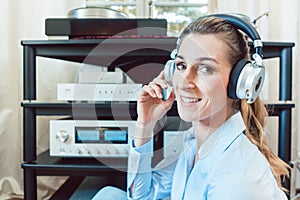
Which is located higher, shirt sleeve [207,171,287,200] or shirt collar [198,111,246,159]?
shirt collar [198,111,246,159]

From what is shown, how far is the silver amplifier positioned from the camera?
1.13 m

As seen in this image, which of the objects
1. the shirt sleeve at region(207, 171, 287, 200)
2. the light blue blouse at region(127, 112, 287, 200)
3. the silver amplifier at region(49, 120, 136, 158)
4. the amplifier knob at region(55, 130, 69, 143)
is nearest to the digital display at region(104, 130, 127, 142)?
the silver amplifier at region(49, 120, 136, 158)

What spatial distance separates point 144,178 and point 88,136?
0.36 meters

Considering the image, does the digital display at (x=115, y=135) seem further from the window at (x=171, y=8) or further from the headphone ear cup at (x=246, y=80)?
the window at (x=171, y=8)

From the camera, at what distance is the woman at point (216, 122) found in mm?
536

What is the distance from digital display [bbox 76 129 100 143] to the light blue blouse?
318mm

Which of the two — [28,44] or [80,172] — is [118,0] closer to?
[28,44]

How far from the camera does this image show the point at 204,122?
0.68 metres

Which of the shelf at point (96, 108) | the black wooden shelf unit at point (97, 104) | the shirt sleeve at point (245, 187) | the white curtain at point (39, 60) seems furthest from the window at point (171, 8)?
the shirt sleeve at point (245, 187)

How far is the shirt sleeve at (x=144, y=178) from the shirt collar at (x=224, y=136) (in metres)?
0.17

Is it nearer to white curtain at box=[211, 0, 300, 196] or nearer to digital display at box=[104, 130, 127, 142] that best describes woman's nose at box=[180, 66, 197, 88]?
digital display at box=[104, 130, 127, 142]

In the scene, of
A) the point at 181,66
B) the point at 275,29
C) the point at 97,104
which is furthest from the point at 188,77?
the point at 275,29

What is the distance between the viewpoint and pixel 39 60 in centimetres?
150

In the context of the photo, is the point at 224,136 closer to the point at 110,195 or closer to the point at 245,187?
the point at 245,187
